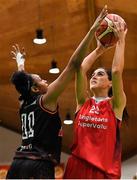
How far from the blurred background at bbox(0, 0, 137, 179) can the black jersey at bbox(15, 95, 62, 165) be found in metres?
5.97

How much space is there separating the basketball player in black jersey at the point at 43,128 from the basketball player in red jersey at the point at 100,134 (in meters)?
0.17

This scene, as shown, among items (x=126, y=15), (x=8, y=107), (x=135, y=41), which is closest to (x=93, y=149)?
(x=126, y=15)

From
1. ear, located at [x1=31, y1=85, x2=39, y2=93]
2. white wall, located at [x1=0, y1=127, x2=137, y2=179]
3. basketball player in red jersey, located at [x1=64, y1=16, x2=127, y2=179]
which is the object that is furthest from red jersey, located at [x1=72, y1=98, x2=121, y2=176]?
white wall, located at [x1=0, y1=127, x2=137, y2=179]

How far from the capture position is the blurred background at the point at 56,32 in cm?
991

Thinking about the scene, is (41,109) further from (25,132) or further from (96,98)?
(96,98)

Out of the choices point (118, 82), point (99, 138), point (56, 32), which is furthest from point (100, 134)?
point (56, 32)

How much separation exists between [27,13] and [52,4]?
0.60 metres

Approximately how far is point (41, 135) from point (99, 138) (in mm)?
418

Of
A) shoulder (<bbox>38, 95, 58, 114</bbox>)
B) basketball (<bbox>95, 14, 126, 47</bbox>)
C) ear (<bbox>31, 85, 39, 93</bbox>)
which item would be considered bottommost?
shoulder (<bbox>38, 95, 58, 114</bbox>)

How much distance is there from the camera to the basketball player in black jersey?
335 centimetres

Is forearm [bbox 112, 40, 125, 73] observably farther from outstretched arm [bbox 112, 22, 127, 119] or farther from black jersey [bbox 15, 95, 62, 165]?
black jersey [bbox 15, 95, 62, 165]

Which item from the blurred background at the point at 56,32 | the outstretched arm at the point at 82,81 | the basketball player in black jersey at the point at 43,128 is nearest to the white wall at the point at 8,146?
the blurred background at the point at 56,32

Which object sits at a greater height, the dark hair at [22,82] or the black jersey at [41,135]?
the dark hair at [22,82]

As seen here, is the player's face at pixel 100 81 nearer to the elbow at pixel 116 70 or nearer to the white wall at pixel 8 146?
the elbow at pixel 116 70
